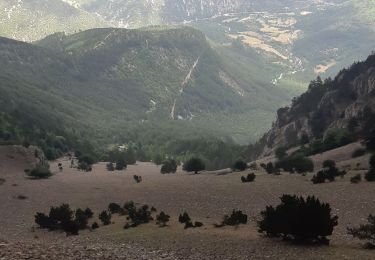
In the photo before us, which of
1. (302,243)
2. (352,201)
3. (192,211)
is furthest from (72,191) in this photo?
(302,243)

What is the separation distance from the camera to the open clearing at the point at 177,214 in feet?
87.4

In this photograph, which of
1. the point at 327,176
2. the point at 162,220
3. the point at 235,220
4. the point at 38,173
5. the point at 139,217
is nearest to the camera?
the point at 235,220

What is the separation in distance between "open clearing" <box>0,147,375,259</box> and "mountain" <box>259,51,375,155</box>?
31.7 meters

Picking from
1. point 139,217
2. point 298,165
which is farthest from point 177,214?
point 298,165

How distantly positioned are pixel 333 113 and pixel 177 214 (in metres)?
72.0

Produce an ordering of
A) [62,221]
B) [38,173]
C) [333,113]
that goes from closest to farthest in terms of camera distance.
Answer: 1. [62,221]
2. [38,173]
3. [333,113]

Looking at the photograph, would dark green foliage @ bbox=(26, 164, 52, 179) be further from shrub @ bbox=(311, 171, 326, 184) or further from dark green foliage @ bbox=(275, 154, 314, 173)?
shrub @ bbox=(311, 171, 326, 184)

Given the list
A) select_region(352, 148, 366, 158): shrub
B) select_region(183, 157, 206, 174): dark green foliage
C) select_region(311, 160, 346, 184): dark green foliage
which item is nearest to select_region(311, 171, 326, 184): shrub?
select_region(311, 160, 346, 184): dark green foliage

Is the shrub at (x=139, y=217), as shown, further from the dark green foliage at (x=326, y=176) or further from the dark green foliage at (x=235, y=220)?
the dark green foliage at (x=326, y=176)

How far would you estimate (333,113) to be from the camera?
354 ft

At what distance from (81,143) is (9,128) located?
123ft

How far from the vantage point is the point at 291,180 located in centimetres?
5481

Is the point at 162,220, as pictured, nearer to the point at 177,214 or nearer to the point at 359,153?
the point at 177,214

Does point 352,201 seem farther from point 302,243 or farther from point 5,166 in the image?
point 5,166
